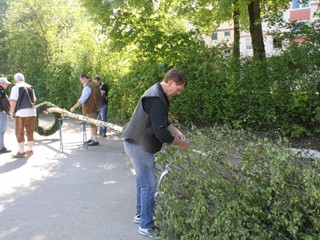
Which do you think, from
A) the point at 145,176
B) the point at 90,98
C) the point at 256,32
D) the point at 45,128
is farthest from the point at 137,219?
the point at 256,32

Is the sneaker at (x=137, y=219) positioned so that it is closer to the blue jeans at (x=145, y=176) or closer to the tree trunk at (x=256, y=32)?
the blue jeans at (x=145, y=176)

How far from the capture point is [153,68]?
10.4m

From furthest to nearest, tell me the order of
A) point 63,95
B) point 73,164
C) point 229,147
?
point 63,95
point 73,164
point 229,147

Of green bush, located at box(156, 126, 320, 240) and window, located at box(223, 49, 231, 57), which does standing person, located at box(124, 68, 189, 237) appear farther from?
window, located at box(223, 49, 231, 57)

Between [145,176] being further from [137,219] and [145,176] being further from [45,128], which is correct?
[45,128]

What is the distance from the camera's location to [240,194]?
3.24 m

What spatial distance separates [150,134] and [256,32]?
307 inches

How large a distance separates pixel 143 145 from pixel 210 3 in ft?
32.8

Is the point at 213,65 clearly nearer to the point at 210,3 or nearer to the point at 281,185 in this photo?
the point at 210,3

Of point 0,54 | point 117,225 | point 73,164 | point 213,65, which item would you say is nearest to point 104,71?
point 213,65

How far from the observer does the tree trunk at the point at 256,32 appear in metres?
9.34

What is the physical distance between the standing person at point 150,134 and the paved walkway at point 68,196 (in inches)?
18.5

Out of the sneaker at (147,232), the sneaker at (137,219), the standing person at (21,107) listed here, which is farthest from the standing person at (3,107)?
the sneaker at (147,232)

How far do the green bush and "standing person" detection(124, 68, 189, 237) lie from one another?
7.4 inches
